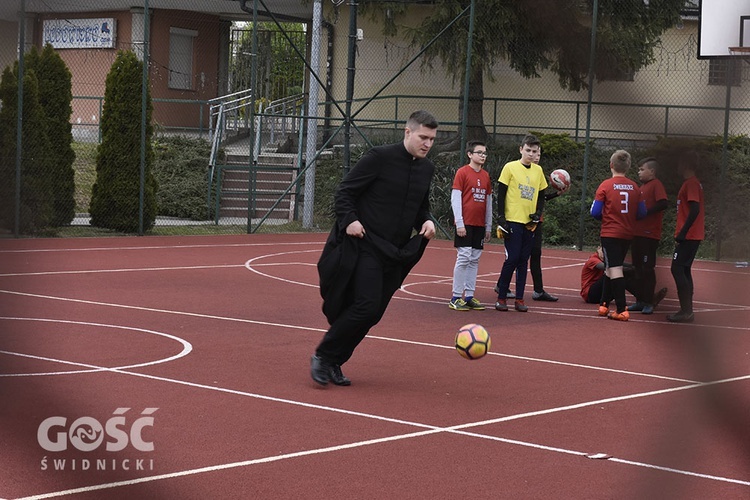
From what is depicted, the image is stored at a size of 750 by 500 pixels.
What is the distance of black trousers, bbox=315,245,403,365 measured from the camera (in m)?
6.84

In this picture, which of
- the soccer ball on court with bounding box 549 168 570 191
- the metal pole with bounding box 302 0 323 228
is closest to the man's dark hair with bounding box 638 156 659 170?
the soccer ball on court with bounding box 549 168 570 191

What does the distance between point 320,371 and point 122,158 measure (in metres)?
12.3

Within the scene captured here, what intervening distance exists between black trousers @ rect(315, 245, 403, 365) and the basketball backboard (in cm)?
571

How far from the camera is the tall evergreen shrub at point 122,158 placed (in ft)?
59.0

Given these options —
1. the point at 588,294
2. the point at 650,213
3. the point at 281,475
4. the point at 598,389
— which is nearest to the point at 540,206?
the point at 588,294

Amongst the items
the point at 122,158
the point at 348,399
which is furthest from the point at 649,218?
the point at 122,158

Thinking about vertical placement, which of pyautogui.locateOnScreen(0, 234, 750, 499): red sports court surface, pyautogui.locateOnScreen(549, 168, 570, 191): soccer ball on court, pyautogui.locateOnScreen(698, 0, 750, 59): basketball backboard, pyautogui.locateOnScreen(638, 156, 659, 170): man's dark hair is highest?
pyautogui.locateOnScreen(698, 0, 750, 59): basketball backboard

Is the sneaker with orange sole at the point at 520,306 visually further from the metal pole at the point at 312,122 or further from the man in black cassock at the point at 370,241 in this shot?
the metal pole at the point at 312,122

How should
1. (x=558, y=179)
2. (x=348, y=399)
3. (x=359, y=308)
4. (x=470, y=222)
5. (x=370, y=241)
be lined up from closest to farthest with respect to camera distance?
(x=348, y=399)
(x=359, y=308)
(x=370, y=241)
(x=558, y=179)
(x=470, y=222)

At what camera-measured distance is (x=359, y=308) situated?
269 inches

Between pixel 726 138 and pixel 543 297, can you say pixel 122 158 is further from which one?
pixel 726 138

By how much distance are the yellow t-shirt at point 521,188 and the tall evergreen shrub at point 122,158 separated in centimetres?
859

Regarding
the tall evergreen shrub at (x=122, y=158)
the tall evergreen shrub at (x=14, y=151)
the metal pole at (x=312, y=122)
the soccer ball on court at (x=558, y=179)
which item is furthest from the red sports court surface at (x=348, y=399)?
the metal pole at (x=312, y=122)

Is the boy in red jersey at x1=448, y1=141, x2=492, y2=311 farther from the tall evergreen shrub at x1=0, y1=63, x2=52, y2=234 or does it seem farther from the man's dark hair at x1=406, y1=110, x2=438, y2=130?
the tall evergreen shrub at x1=0, y1=63, x2=52, y2=234
